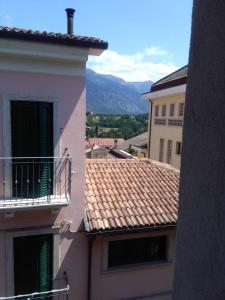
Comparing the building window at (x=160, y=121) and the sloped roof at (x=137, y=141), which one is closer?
the building window at (x=160, y=121)

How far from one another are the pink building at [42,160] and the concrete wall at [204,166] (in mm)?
4916

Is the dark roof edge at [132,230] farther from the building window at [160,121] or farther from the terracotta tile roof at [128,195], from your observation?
the building window at [160,121]

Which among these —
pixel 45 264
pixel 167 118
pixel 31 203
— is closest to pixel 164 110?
pixel 167 118

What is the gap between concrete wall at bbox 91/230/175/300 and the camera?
782 centimetres

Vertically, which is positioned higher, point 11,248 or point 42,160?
point 42,160

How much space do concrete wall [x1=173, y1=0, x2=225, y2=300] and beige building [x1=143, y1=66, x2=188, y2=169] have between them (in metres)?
17.6

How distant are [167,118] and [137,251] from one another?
51.8 ft

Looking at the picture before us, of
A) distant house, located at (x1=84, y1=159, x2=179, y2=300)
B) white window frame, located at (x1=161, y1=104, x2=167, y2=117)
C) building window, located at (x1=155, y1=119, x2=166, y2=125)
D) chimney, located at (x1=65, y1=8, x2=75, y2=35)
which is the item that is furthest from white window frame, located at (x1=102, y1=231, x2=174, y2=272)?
building window, located at (x1=155, y1=119, x2=166, y2=125)

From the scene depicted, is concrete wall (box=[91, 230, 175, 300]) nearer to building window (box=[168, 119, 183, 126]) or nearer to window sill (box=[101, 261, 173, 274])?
window sill (box=[101, 261, 173, 274])

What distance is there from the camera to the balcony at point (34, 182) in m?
6.68

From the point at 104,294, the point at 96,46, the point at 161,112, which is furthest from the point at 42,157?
the point at 161,112

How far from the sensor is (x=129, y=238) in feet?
26.4

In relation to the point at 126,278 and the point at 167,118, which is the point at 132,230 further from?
the point at 167,118

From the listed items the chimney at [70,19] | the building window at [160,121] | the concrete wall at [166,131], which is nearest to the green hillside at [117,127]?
the concrete wall at [166,131]
